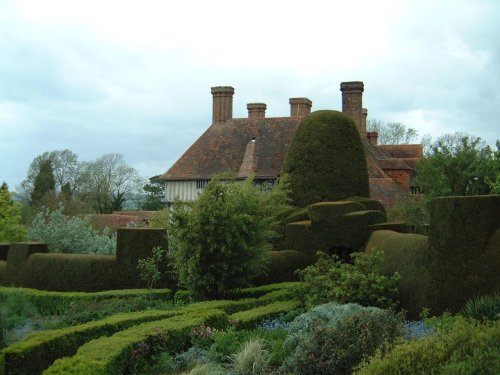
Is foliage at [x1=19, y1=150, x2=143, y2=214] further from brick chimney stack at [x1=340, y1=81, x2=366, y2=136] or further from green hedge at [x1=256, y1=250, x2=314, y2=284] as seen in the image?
green hedge at [x1=256, y1=250, x2=314, y2=284]

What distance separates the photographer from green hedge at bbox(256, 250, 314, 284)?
1636cm

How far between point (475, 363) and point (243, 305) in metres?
7.74

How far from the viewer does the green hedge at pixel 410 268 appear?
11.9 metres

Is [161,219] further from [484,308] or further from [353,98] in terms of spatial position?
[353,98]

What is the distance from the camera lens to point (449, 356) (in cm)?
609

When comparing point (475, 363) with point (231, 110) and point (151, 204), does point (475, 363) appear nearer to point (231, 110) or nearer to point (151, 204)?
point (231, 110)

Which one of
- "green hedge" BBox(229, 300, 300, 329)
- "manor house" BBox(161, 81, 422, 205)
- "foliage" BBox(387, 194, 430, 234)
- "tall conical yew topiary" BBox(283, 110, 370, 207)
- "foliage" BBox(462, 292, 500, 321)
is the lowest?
"green hedge" BBox(229, 300, 300, 329)

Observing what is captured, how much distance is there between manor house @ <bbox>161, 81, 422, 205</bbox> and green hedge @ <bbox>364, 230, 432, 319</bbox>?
21856mm

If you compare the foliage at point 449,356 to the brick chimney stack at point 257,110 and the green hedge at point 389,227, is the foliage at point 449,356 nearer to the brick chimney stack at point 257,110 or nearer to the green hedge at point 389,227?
the green hedge at point 389,227

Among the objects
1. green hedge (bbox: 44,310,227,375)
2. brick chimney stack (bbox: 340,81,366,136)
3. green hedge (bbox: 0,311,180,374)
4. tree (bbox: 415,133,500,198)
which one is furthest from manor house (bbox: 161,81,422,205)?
green hedge (bbox: 0,311,180,374)

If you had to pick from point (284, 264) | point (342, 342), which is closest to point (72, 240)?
point (284, 264)

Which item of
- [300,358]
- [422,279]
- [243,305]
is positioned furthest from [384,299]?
[300,358]

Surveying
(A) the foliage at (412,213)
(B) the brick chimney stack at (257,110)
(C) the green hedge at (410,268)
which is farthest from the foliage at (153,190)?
(C) the green hedge at (410,268)

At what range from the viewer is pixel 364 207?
16.6 meters
